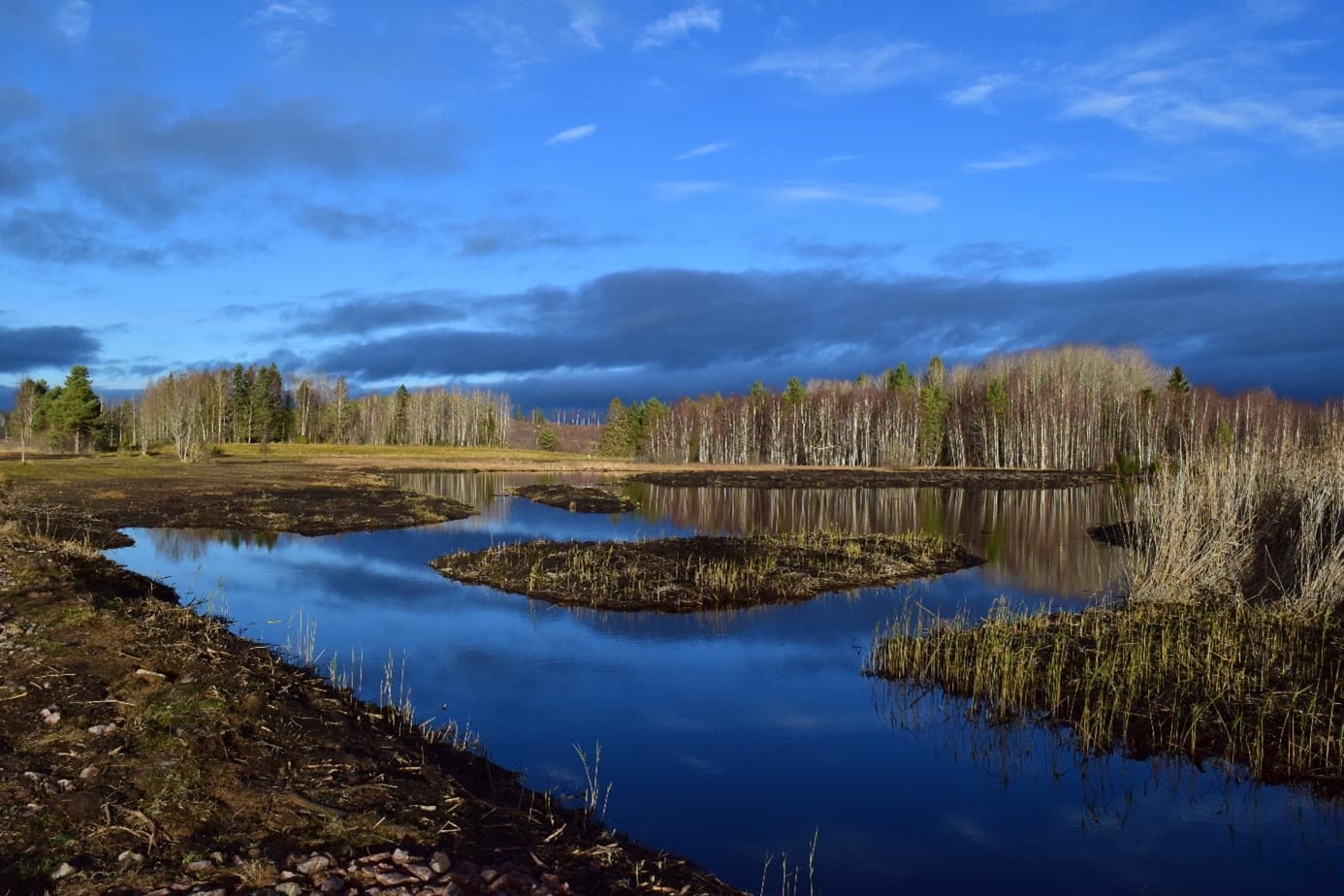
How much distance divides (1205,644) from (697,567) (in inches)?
552

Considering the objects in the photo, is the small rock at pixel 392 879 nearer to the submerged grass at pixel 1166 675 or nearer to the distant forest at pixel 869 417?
the submerged grass at pixel 1166 675

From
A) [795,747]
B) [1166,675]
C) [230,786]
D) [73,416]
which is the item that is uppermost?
[73,416]

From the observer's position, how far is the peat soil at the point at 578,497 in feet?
179

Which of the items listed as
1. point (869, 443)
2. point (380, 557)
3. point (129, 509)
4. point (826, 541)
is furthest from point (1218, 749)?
point (869, 443)

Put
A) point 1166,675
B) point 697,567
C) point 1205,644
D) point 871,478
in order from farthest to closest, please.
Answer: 1. point 871,478
2. point 697,567
3. point 1205,644
4. point 1166,675

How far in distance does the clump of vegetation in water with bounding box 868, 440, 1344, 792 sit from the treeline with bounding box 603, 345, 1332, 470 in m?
85.5

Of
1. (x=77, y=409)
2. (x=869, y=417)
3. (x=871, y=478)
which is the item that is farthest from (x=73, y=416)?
(x=869, y=417)

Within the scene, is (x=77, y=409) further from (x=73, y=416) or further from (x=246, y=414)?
(x=246, y=414)

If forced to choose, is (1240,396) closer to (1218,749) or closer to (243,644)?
(1218,749)

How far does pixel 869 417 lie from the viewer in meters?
119

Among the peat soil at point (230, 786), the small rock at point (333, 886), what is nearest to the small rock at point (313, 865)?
the peat soil at point (230, 786)

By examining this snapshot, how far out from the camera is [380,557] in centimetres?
3219

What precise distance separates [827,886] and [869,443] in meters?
114

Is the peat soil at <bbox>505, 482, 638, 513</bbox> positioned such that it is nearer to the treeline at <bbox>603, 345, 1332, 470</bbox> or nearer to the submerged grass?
the submerged grass
